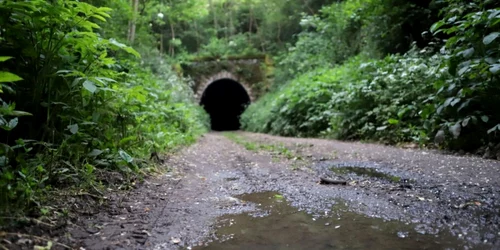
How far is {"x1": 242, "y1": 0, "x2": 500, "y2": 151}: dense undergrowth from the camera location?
4.34 m

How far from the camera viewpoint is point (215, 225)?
2104mm

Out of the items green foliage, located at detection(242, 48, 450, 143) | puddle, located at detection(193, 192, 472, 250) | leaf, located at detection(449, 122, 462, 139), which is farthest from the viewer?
green foliage, located at detection(242, 48, 450, 143)

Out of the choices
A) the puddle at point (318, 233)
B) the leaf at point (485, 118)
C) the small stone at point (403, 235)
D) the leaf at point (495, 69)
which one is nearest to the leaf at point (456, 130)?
the leaf at point (485, 118)

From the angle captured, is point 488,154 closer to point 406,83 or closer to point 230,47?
point 406,83

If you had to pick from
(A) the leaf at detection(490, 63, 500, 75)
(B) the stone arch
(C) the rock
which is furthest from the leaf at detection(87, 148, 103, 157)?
(B) the stone arch

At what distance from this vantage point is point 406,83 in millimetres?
6574

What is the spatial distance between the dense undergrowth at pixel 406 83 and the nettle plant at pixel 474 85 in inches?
0.4

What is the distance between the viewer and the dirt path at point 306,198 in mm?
1872

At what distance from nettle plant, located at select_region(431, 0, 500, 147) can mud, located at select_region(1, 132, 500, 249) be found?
0.64 meters

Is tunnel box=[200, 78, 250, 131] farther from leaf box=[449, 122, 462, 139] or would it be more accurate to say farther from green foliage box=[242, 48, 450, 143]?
leaf box=[449, 122, 462, 139]

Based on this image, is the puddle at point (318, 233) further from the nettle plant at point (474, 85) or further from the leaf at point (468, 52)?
the leaf at point (468, 52)

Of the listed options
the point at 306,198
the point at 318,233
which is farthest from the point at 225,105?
the point at 318,233

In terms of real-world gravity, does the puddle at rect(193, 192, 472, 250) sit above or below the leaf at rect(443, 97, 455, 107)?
below

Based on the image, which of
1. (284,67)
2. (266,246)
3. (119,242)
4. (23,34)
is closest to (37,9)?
(23,34)
